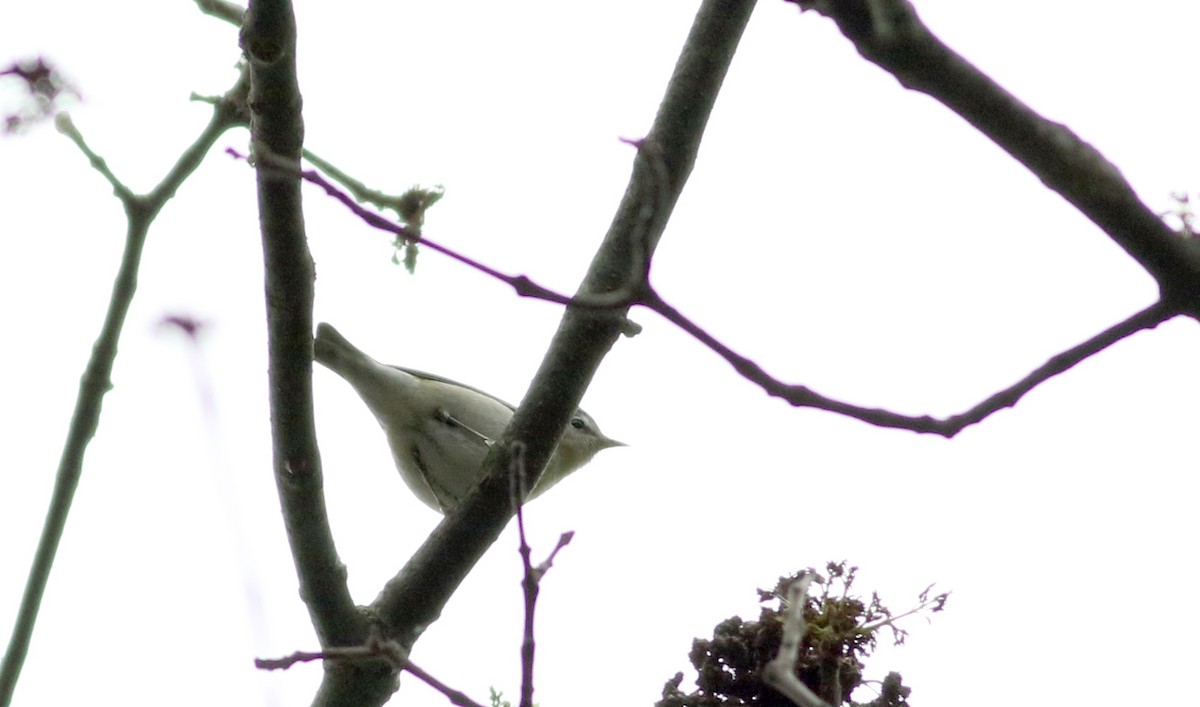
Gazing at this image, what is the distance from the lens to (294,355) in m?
3.20

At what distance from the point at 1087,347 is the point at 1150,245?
19 centimetres

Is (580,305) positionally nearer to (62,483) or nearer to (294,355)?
(62,483)

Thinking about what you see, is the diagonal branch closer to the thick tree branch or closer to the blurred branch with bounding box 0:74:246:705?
the thick tree branch

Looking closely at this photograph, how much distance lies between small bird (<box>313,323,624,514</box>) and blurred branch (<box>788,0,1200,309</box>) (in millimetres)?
4238

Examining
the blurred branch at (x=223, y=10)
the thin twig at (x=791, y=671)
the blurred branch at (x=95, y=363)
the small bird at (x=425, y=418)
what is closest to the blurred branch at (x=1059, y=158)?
the thin twig at (x=791, y=671)

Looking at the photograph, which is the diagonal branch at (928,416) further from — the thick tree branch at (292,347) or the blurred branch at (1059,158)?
the thick tree branch at (292,347)

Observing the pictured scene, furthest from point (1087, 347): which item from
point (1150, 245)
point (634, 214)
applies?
point (634, 214)

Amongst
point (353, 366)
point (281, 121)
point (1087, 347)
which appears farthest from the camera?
point (353, 366)

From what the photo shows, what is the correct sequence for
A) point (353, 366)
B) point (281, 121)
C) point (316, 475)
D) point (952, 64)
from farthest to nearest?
point (353, 366) < point (316, 475) < point (281, 121) < point (952, 64)

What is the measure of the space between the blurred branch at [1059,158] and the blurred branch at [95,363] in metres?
1.33

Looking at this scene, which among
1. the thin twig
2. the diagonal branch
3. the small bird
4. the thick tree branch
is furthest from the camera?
the small bird

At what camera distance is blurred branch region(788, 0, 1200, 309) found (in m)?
1.81

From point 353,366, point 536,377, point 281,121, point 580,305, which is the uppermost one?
point 353,366

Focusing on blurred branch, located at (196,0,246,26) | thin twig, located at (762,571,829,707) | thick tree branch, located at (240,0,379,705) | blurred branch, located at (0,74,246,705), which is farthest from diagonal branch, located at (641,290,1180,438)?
blurred branch, located at (196,0,246,26)
